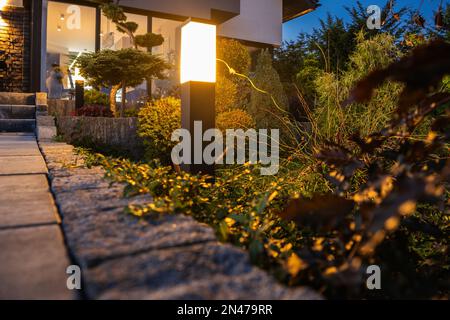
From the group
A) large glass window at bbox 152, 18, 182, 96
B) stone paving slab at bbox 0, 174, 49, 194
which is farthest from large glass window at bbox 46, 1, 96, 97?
stone paving slab at bbox 0, 174, 49, 194

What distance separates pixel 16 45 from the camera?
8.41m

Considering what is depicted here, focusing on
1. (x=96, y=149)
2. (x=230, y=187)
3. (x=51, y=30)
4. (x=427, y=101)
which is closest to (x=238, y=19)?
(x=51, y=30)

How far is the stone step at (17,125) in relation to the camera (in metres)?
5.25

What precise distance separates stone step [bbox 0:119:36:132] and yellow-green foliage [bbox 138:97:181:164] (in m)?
1.64

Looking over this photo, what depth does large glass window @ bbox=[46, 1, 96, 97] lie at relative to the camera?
31.4 ft

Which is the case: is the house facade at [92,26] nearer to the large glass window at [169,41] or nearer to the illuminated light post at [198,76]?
the large glass window at [169,41]

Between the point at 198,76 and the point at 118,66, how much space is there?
4.00 metres

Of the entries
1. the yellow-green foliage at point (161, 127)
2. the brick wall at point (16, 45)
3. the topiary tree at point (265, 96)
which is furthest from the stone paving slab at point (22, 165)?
the brick wall at point (16, 45)

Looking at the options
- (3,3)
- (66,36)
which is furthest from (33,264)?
(66,36)

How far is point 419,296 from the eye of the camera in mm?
844

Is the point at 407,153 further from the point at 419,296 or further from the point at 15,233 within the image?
the point at 15,233

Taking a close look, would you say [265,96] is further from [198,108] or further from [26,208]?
[26,208]

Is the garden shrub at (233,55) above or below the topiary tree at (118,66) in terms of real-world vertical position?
above

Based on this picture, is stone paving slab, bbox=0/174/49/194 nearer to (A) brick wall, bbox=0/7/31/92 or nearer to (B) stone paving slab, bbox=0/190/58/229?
(B) stone paving slab, bbox=0/190/58/229
